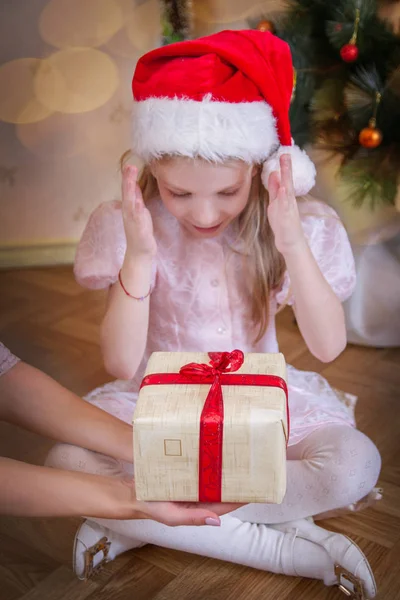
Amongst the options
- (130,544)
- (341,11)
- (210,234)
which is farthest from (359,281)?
(130,544)

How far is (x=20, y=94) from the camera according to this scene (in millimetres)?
2350

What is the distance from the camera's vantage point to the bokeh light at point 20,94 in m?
2.32

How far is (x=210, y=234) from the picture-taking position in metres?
1.19

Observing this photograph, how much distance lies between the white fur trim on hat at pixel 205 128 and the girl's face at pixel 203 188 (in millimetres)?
21

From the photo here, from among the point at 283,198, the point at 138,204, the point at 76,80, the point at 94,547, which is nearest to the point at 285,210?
the point at 283,198

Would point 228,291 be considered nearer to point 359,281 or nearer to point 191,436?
point 191,436

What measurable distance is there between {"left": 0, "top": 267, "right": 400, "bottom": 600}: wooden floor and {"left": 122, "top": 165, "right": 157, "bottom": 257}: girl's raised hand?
51cm

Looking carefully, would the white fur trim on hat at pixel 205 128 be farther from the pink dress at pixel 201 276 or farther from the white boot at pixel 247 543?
the white boot at pixel 247 543

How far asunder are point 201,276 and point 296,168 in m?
0.27

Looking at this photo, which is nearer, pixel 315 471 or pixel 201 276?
pixel 315 471

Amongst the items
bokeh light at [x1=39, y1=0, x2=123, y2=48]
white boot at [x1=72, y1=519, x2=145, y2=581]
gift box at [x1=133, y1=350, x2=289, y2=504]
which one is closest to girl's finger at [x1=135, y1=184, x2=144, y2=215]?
gift box at [x1=133, y1=350, x2=289, y2=504]

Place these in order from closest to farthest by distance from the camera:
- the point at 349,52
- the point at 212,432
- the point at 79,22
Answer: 1. the point at 212,432
2. the point at 349,52
3. the point at 79,22

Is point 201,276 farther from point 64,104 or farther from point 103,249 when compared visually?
point 64,104

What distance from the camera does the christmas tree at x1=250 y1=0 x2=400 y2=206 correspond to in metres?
1.64
